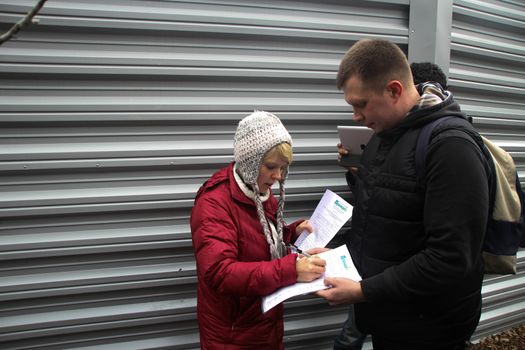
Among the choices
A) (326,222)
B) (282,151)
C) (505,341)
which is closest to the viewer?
(282,151)

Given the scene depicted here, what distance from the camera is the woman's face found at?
1911mm

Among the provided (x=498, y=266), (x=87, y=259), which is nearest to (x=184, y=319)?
(x=87, y=259)

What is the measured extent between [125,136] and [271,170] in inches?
45.3

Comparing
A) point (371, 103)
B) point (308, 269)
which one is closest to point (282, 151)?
point (371, 103)

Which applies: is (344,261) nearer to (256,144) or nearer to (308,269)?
(308,269)

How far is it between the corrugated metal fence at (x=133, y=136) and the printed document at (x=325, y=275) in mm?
1017

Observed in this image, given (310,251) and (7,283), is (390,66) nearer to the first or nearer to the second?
(310,251)

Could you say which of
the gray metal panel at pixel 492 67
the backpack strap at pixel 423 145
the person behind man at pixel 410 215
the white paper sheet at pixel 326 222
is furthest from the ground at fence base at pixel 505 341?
the backpack strap at pixel 423 145

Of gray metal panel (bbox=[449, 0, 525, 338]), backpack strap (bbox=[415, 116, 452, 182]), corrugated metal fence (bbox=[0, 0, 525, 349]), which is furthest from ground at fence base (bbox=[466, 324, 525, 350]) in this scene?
backpack strap (bbox=[415, 116, 452, 182])

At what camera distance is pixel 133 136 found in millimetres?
2488

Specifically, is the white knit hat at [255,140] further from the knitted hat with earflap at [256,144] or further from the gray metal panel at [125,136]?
the gray metal panel at [125,136]

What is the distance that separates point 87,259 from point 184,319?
83 centimetres

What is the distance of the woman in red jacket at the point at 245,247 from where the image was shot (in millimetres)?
1720

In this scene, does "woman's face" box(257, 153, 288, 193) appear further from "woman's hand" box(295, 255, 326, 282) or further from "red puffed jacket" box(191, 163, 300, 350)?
"woman's hand" box(295, 255, 326, 282)
